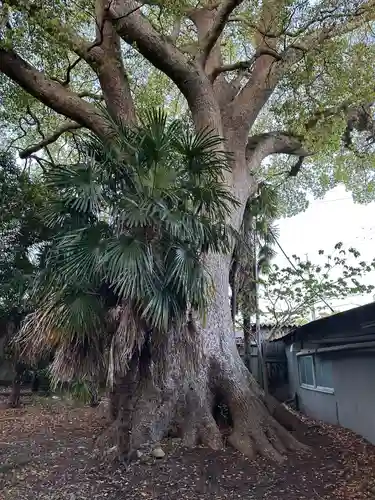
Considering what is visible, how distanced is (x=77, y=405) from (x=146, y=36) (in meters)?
7.47

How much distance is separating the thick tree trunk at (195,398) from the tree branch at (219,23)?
4273 mm

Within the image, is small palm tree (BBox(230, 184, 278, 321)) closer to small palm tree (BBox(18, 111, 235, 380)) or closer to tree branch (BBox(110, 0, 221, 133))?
tree branch (BBox(110, 0, 221, 133))

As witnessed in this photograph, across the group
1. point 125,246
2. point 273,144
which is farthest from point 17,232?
point 273,144

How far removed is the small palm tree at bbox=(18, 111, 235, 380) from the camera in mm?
5383

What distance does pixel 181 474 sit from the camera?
17.7 ft

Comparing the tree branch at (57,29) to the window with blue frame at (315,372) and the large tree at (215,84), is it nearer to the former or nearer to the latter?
the large tree at (215,84)

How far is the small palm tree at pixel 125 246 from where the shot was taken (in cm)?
538

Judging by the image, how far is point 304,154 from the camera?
32.8 feet

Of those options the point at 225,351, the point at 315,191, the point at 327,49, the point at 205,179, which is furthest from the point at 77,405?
the point at 315,191

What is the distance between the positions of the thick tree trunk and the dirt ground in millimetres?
259

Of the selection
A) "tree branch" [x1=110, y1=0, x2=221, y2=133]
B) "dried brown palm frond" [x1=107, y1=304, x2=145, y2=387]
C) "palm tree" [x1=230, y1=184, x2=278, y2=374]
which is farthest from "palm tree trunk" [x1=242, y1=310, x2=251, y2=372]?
"dried brown palm frond" [x1=107, y1=304, x2=145, y2=387]

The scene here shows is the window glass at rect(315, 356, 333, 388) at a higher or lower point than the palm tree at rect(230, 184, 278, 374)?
lower

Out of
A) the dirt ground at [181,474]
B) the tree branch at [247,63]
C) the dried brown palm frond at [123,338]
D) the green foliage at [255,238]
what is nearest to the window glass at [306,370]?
the green foliage at [255,238]

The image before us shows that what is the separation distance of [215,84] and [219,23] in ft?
7.38
